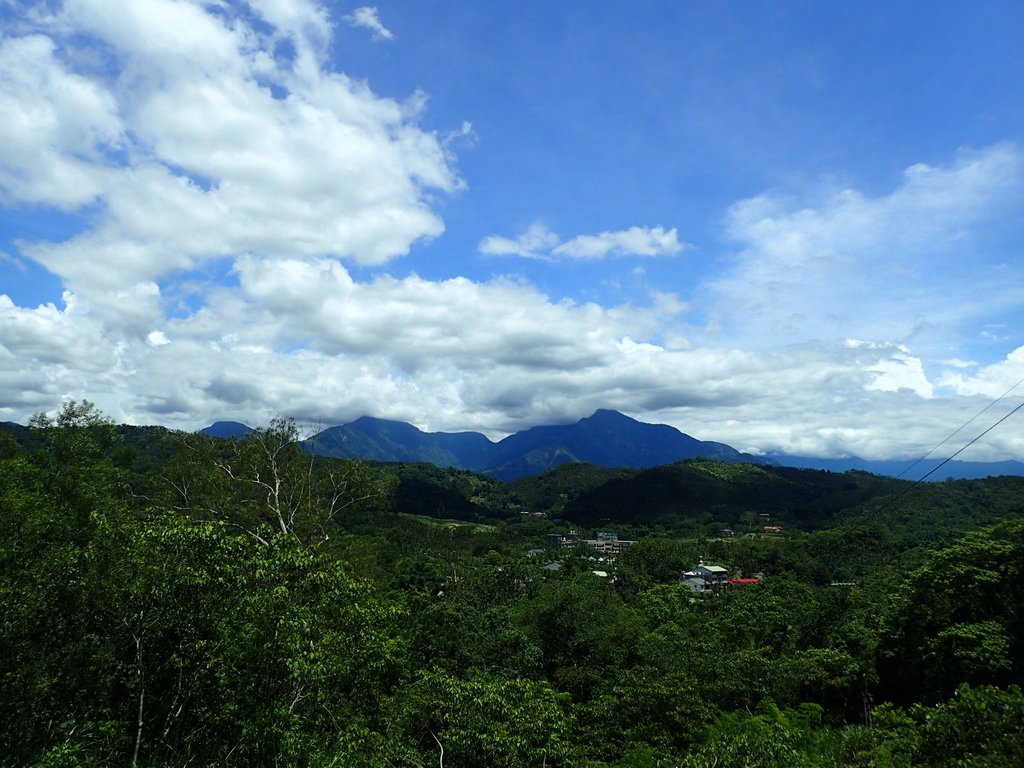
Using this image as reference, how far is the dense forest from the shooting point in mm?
13977

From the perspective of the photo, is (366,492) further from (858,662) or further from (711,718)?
(858,662)

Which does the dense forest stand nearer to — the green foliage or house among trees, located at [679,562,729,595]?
the green foliage

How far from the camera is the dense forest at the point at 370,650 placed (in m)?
14.0

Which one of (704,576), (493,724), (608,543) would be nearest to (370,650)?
(493,724)

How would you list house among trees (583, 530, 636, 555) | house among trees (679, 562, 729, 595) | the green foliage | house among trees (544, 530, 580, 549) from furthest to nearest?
house among trees (544, 530, 580, 549) → house among trees (583, 530, 636, 555) → house among trees (679, 562, 729, 595) → the green foliage

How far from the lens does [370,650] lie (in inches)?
702

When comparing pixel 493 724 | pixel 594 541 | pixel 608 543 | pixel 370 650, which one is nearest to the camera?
pixel 370 650

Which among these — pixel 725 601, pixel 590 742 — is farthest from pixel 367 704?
pixel 725 601

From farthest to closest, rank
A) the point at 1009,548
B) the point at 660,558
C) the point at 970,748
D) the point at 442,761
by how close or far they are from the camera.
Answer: the point at 660,558 < the point at 1009,548 < the point at 442,761 < the point at 970,748

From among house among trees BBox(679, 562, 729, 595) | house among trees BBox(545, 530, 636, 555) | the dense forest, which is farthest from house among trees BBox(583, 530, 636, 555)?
the dense forest

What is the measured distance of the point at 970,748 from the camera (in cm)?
1150

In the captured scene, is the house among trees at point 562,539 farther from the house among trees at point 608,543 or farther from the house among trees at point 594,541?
the house among trees at point 608,543

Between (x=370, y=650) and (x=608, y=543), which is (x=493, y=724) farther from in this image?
(x=608, y=543)

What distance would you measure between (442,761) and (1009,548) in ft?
113
